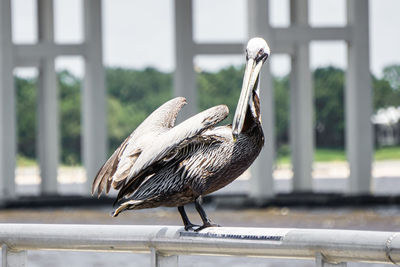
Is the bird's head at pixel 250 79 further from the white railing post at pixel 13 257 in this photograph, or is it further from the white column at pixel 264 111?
the white column at pixel 264 111

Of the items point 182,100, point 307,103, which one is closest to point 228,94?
point 307,103

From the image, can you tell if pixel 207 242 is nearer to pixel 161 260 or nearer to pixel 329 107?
pixel 161 260

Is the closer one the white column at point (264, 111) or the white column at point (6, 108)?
the white column at point (264, 111)

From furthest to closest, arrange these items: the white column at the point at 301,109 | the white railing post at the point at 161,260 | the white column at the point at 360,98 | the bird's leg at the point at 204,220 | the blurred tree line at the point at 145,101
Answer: the blurred tree line at the point at 145,101 < the white column at the point at 301,109 < the white column at the point at 360,98 < the bird's leg at the point at 204,220 < the white railing post at the point at 161,260

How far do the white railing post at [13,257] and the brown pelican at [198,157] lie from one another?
1.56 ft

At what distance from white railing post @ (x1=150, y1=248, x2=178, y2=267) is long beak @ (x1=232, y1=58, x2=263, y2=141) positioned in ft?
2.16

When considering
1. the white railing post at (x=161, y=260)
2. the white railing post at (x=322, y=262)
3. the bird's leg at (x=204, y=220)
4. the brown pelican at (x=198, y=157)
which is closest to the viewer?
the white railing post at (x=322, y=262)

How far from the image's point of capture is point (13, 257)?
467 centimetres

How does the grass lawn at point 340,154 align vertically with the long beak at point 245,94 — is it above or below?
below

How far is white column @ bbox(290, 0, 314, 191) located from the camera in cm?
2464

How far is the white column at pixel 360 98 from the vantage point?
21344 millimetres

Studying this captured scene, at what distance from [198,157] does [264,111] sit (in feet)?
53.9

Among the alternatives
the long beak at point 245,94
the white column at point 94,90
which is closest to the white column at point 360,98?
the white column at point 94,90

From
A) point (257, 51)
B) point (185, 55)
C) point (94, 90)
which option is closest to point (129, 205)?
point (257, 51)
